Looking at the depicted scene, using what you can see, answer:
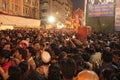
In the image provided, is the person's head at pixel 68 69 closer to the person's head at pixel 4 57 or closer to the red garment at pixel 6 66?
the red garment at pixel 6 66

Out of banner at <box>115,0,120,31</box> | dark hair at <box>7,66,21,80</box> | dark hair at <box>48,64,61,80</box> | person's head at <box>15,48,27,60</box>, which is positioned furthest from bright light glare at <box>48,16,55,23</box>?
dark hair at <box>7,66,21,80</box>

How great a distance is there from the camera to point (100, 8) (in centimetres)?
3238

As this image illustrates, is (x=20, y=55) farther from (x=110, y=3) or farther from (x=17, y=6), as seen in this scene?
(x=17, y=6)

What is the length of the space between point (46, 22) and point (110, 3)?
4386 cm

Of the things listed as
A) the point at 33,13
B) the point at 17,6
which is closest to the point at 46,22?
the point at 33,13

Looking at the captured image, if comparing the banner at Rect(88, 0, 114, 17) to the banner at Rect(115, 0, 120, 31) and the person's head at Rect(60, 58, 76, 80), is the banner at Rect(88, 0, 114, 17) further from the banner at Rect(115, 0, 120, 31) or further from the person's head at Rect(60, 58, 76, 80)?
the person's head at Rect(60, 58, 76, 80)

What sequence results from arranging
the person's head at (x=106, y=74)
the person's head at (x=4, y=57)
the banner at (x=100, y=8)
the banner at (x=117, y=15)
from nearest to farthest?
1. the person's head at (x=106, y=74)
2. the person's head at (x=4, y=57)
3. the banner at (x=117, y=15)
4. the banner at (x=100, y=8)

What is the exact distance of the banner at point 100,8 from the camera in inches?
1252

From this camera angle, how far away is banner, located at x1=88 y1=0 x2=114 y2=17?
31797mm

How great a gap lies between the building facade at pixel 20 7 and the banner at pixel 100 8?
18.0m

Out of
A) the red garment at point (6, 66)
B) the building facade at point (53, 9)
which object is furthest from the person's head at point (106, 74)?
the building facade at point (53, 9)

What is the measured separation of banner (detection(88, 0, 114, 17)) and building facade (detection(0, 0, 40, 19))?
17977 mm

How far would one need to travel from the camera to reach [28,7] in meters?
62.1

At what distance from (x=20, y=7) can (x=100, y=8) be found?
27.7 m
